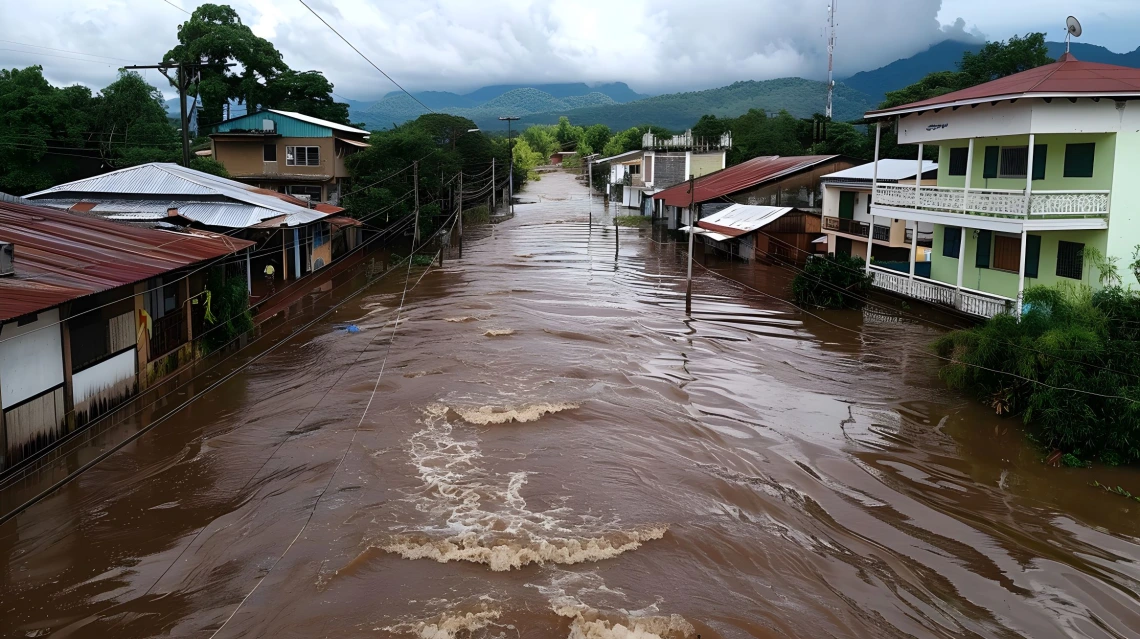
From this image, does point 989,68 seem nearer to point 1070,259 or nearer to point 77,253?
point 1070,259

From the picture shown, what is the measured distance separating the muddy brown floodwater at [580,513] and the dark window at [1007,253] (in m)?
3.40

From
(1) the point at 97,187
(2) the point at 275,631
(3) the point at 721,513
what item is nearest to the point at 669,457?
(3) the point at 721,513

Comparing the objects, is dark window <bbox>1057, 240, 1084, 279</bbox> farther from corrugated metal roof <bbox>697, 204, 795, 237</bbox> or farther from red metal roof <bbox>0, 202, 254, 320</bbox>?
red metal roof <bbox>0, 202, 254, 320</bbox>

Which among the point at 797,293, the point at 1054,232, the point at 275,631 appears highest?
the point at 1054,232

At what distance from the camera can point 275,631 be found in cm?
1061

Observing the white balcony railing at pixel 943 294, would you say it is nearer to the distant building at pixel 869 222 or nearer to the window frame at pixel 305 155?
the distant building at pixel 869 222

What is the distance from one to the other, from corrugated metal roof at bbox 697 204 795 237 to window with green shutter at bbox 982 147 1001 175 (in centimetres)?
1363

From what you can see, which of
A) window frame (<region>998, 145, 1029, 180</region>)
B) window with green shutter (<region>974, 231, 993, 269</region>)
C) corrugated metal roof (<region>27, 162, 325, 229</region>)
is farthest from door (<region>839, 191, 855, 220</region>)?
corrugated metal roof (<region>27, 162, 325, 229</region>)

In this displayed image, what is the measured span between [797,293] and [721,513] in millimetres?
18502

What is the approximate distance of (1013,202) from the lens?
868 inches

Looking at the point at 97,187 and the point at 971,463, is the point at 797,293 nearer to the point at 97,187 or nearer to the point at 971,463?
the point at 971,463

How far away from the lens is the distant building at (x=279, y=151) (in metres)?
44.6

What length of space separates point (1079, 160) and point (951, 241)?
5378 millimetres

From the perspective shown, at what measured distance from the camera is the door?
3669cm
